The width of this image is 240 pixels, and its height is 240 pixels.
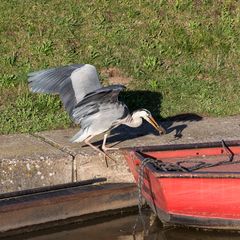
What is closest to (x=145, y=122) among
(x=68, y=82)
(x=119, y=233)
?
(x=68, y=82)

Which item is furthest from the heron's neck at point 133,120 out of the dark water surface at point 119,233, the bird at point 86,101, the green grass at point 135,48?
the green grass at point 135,48

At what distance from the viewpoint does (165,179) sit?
702 centimetres

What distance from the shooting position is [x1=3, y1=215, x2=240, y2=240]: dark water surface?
731cm

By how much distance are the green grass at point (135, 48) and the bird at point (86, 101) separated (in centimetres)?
146

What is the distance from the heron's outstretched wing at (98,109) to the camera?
8000 mm

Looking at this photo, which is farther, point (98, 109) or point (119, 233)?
point (98, 109)

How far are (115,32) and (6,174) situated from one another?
495cm

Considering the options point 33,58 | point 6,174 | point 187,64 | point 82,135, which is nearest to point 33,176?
point 6,174

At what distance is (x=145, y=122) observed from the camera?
32.6 ft

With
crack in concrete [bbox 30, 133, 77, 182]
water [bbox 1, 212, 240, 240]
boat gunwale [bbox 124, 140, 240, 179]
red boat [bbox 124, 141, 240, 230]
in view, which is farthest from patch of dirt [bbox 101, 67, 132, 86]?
water [bbox 1, 212, 240, 240]

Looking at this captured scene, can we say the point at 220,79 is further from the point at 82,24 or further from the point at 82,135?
the point at 82,135

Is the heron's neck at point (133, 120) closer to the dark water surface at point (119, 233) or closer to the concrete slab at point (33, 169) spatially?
the concrete slab at point (33, 169)

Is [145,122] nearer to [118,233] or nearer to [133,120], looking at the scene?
[133,120]

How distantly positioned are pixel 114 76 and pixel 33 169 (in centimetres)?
372
